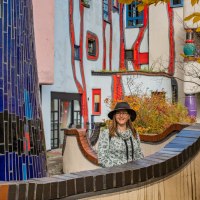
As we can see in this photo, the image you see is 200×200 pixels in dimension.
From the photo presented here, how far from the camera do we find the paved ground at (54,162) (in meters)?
11.8

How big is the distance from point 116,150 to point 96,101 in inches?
683

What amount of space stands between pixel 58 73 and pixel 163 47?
954 centimetres

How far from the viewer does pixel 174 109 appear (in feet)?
44.4

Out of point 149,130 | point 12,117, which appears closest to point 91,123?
point 149,130

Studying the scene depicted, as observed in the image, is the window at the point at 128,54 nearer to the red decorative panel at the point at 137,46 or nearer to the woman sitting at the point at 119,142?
the red decorative panel at the point at 137,46

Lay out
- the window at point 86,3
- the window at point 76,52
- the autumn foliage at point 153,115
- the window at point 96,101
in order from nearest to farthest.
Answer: the autumn foliage at point 153,115, the window at point 76,52, the window at point 86,3, the window at point 96,101

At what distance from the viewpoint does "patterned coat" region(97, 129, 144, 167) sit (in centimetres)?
400

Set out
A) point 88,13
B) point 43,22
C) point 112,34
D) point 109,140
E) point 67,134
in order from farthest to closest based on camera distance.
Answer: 1. point 112,34
2. point 88,13
3. point 43,22
4. point 67,134
5. point 109,140

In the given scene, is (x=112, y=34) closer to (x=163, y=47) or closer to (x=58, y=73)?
(x=163, y=47)

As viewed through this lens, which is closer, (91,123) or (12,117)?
(12,117)

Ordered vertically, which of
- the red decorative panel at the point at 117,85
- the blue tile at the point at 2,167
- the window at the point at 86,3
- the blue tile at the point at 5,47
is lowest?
the blue tile at the point at 2,167

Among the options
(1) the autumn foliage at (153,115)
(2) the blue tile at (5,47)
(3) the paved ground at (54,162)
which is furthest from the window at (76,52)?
(2) the blue tile at (5,47)

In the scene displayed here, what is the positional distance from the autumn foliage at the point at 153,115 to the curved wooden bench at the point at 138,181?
6609mm

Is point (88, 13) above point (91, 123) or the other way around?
above
